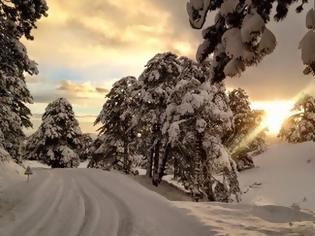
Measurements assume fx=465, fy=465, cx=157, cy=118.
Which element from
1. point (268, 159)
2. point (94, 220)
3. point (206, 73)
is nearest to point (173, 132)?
point (206, 73)

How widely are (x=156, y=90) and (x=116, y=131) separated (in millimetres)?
13713

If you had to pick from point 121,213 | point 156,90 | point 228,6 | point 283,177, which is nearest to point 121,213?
point 121,213

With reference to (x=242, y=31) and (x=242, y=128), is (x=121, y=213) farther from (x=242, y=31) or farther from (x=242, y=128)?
(x=242, y=128)

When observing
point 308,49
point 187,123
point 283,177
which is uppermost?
point 187,123

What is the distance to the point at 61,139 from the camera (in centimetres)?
4900

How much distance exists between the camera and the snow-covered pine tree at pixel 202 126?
24734mm

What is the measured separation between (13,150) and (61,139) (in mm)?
24926

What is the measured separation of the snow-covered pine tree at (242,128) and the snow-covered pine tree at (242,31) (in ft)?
110

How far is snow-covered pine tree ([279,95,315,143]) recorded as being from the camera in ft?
141

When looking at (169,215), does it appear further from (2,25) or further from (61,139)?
(61,139)

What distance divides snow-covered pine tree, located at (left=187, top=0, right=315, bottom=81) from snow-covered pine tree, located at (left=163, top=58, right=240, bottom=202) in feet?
53.1

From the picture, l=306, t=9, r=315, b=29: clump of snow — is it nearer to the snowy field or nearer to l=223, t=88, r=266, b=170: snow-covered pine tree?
the snowy field

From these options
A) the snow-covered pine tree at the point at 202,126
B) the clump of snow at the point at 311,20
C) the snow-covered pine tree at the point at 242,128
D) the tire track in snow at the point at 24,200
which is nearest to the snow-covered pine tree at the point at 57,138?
the snow-covered pine tree at the point at 242,128

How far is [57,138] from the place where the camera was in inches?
1917
